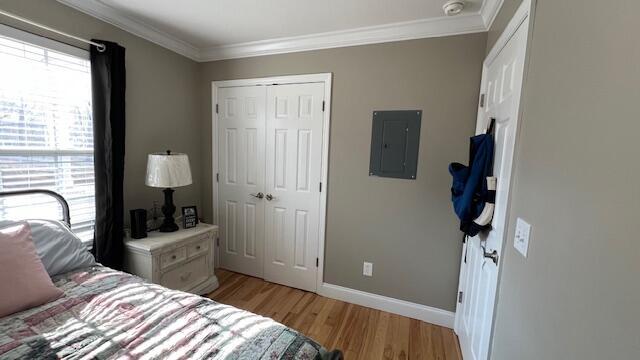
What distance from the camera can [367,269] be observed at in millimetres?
2354

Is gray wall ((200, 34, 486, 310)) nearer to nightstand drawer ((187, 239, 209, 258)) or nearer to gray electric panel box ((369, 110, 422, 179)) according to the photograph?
gray electric panel box ((369, 110, 422, 179))

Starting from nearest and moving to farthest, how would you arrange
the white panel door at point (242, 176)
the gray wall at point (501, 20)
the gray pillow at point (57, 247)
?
the gray wall at point (501, 20) < the gray pillow at point (57, 247) < the white panel door at point (242, 176)

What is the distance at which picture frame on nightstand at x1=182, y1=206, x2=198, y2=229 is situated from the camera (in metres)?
2.38

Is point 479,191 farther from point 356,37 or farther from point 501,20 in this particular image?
point 356,37

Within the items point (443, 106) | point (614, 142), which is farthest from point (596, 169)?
point (443, 106)

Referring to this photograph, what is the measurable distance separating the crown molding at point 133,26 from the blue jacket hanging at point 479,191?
269 centimetres

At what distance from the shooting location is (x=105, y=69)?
A: 74.3 inches

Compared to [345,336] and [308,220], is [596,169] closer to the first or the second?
[345,336]

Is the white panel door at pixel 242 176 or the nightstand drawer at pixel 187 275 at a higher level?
the white panel door at pixel 242 176

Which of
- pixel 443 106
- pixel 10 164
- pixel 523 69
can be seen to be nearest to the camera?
pixel 523 69

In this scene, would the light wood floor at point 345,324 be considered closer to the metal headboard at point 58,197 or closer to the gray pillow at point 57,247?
the gray pillow at point 57,247

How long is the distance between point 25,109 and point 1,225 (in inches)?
28.4

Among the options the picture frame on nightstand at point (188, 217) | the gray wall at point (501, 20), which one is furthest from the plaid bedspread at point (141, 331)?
the gray wall at point (501, 20)

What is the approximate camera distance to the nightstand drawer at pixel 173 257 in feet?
6.68
